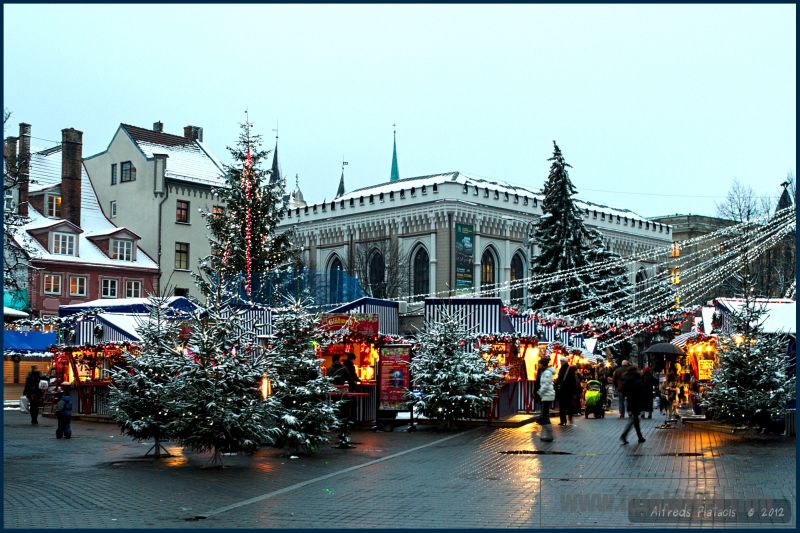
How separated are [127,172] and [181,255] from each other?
Result: 6.00 m

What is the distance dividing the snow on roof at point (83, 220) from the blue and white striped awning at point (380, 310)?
26.1 m

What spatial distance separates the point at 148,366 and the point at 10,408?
19.9 metres

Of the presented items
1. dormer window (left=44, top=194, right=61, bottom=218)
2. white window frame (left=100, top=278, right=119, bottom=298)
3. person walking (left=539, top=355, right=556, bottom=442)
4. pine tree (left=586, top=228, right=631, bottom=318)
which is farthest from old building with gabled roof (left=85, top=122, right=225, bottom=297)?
person walking (left=539, top=355, right=556, bottom=442)

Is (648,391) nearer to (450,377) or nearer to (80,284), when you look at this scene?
(450,377)

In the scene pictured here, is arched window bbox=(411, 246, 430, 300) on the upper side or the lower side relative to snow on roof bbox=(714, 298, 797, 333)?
upper

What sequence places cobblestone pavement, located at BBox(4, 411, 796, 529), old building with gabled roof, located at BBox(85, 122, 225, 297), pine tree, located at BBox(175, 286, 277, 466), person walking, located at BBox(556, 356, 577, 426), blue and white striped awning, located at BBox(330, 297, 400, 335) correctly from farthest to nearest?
1. old building with gabled roof, located at BBox(85, 122, 225, 297)
2. blue and white striped awning, located at BBox(330, 297, 400, 335)
3. person walking, located at BBox(556, 356, 577, 426)
4. pine tree, located at BBox(175, 286, 277, 466)
5. cobblestone pavement, located at BBox(4, 411, 796, 529)

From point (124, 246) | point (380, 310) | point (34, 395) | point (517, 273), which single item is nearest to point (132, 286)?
point (124, 246)

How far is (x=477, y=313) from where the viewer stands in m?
25.6

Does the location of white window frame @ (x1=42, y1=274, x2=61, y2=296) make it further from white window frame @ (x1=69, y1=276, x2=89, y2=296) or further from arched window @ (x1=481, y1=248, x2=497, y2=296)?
arched window @ (x1=481, y1=248, x2=497, y2=296)

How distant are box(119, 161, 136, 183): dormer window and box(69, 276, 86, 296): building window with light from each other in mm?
8413

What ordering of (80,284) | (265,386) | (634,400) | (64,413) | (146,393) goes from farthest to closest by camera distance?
(80,284), (64,413), (634,400), (146,393), (265,386)

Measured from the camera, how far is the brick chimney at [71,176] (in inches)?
1983

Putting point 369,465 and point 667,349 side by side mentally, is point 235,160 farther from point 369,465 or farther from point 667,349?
point 369,465

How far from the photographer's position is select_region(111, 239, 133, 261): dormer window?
2039 inches
